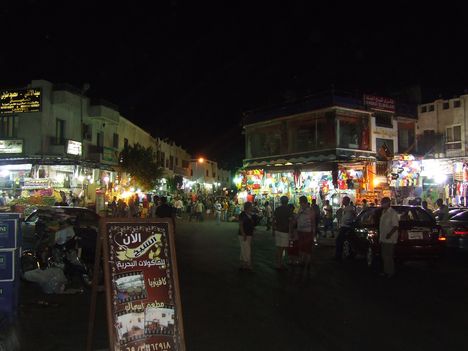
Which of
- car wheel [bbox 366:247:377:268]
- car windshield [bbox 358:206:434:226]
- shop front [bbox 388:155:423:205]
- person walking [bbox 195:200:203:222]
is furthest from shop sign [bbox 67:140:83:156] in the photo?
car wheel [bbox 366:247:377:268]

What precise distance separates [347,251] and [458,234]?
3.19 metres

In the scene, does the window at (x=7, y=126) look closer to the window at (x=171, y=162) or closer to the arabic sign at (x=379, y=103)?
the arabic sign at (x=379, y=103)

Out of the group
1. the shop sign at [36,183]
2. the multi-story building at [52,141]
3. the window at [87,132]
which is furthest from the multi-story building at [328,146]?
the shop sign at [36,183]

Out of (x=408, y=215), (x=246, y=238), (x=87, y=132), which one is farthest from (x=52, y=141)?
(x=408, y=215)

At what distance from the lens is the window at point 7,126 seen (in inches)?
1149

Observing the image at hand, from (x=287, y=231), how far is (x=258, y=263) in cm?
179

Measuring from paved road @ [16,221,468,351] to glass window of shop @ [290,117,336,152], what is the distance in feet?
54.5

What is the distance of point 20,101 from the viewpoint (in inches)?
1123

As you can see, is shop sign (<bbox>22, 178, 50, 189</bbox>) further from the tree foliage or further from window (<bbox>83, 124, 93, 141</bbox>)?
the tree foliage

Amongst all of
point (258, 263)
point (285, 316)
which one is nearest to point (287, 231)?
point (258, 263)

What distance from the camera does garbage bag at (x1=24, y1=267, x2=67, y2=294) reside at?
9.09 metres

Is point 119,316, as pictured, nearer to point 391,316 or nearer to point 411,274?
point 391,316

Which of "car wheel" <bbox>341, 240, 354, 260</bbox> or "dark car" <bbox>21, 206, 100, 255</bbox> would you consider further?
"car wheel" <bbox>341, 240, 354, 260</bbox>

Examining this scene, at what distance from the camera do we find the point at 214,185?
75.4 m
